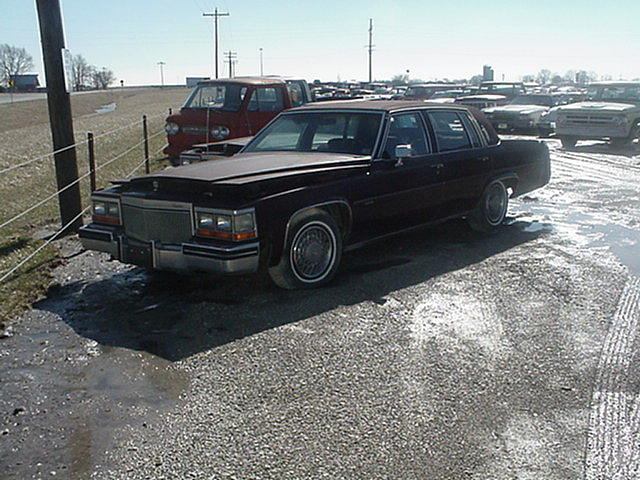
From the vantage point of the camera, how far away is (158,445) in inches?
141

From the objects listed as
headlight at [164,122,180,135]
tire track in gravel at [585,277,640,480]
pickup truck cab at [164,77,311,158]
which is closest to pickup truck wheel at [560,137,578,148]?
pickup truck cab at [164,77,311,158]

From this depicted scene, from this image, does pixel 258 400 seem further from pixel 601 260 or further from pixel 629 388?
pixel 601 260

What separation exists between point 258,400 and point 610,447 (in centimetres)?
192

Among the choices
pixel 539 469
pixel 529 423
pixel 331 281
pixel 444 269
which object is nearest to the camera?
pixel 539 469

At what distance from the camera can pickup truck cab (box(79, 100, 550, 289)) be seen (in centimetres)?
559

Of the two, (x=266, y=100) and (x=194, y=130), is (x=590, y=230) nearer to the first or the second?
(x=266, y=100)

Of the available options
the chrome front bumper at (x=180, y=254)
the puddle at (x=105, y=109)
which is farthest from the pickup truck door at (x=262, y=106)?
the puddle at (x=105, y=109)

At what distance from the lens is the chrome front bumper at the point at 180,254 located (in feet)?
17.8

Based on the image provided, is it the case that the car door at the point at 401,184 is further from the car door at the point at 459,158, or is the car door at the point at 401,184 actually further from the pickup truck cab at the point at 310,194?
the car door at the point at 459,158

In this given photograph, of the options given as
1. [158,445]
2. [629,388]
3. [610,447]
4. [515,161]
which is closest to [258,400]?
[158,445]

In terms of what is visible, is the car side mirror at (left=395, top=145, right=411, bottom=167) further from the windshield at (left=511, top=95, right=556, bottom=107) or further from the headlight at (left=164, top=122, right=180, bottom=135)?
the windshield at (left=511, top=95, right=556, bottom=107)

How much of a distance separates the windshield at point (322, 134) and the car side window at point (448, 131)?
92 cm

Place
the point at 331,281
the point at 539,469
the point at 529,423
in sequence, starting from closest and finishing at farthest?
the point at 539,469 < the point at 529,423 < the point at 331,281

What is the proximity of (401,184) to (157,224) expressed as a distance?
249 cm
